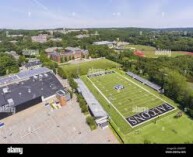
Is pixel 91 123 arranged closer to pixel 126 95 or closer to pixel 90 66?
pixel 126 95

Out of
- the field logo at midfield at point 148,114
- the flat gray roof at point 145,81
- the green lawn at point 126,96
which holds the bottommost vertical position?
the field logo at midfield at point 148,114

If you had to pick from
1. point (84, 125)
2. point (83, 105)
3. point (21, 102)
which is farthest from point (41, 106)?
point (84, 125)

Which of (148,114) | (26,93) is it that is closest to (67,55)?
(26,93)

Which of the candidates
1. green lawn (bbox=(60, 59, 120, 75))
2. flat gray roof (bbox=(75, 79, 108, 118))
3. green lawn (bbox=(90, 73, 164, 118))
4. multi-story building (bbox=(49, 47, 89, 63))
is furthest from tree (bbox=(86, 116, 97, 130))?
multi-story building (bbox=(49, 47, 89, 63))

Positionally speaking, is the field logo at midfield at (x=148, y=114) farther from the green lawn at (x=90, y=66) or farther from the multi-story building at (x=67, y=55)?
the multi-story building at (x=67, y=55)

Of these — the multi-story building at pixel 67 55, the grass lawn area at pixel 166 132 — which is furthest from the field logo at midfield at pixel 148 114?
the multi-story building at pixel 67 55
